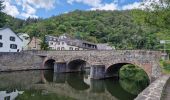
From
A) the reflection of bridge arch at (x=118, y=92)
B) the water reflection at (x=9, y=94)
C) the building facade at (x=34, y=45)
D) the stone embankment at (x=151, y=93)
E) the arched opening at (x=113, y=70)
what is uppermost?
the building facade at (x=34, y=45)

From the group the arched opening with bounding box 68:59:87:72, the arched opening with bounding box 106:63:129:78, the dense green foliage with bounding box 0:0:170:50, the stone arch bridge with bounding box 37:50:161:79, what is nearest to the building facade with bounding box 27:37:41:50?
the dense green foliage with bounding box 0:0:170:50

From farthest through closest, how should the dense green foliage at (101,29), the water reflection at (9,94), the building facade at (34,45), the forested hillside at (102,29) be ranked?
the forested hillside at (102,29), the dense green foliage at (101,29), the building facade at (34,45), the water reflection at (9,94)

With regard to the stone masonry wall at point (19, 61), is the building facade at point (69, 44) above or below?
above

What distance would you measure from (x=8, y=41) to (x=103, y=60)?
21.9 m

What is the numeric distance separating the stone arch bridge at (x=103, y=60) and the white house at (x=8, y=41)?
6147mm

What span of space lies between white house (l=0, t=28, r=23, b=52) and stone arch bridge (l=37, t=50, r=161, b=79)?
242 inches

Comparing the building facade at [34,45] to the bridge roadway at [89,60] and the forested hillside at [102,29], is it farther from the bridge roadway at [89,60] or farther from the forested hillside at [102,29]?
the bridge roadway at [89,60]

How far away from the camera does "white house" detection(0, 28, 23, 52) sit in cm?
4897

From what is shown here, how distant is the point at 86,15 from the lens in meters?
144

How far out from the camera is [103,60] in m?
39.5

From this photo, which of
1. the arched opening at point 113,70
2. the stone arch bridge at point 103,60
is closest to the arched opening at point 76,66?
the stone arch bridge at point 103,60

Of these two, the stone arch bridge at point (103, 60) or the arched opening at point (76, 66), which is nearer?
the stone arch bridge at point (103, 60)

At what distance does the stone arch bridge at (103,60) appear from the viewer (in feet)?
110

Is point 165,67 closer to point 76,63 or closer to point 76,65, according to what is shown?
point 76,63
